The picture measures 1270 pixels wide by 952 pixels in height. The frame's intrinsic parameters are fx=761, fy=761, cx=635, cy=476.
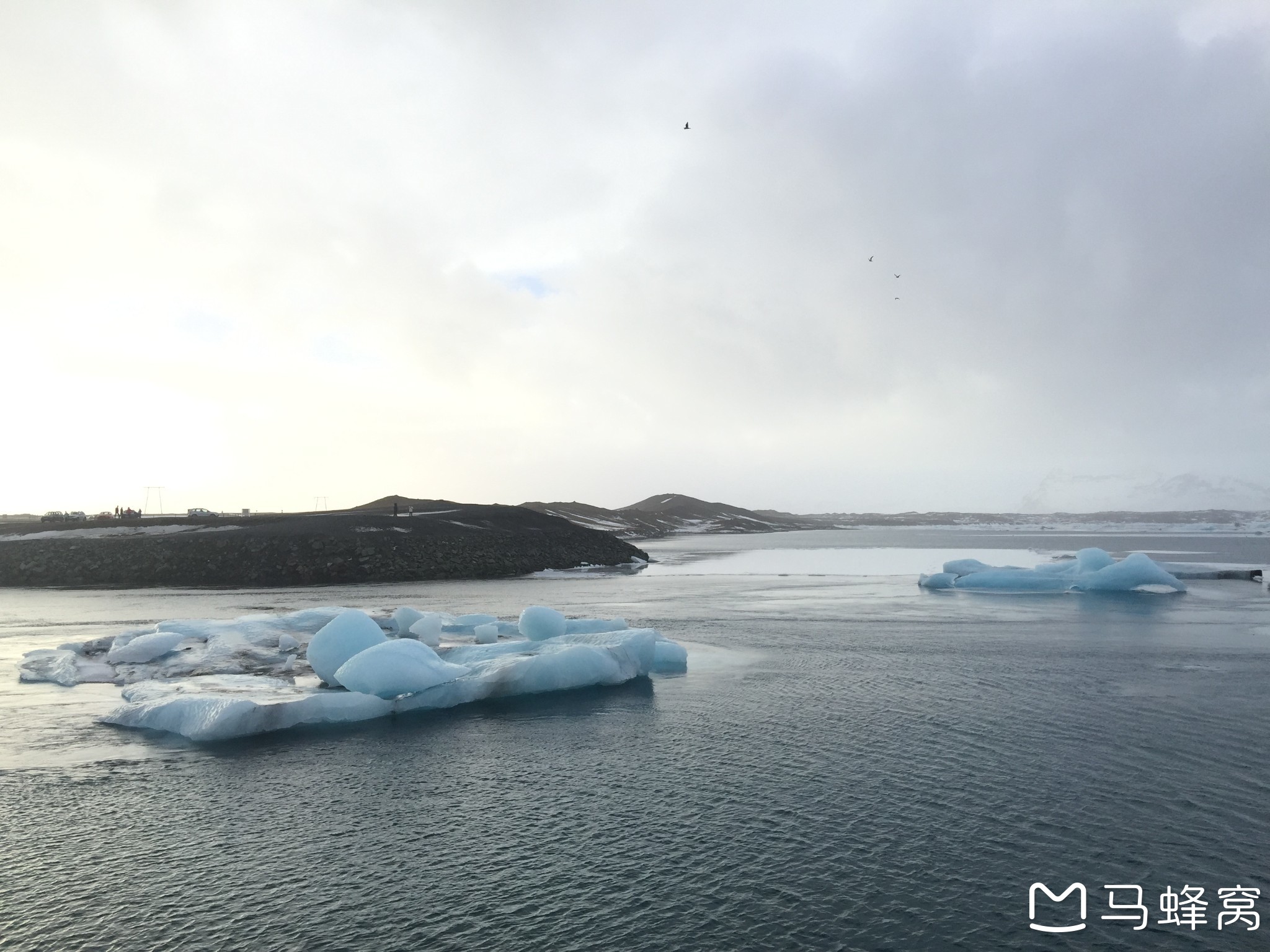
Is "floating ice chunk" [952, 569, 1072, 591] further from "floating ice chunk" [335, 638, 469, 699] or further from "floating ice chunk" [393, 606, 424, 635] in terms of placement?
"floating ice chunk" [335, 638, 469, 699]

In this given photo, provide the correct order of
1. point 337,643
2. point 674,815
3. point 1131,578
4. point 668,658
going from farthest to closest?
1. point 1131,578
2. point 668,658
3. point 337,643
4. point 674,815

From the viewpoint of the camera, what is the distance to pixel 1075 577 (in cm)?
4678

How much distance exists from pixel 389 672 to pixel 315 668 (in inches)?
135

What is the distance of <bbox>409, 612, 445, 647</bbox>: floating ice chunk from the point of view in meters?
26.7

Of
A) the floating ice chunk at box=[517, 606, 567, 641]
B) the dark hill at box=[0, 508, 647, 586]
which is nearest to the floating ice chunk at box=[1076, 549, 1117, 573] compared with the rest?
the floating ice chunk at box=[517, 606, 567, 641]

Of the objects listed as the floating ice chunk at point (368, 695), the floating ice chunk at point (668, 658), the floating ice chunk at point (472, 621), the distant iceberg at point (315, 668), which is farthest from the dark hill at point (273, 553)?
the floating ice chunk at point (668, 658)

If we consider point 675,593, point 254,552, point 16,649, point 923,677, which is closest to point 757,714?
point 923,677

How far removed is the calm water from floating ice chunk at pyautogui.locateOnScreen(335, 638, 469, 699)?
907 millimetres

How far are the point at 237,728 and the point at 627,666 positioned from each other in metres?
9.95

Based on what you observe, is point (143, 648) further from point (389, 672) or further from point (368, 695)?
point (389, 672)

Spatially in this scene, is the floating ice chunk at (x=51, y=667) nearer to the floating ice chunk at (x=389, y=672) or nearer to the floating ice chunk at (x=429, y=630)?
the floating ice chunk at (x=389, y=672)

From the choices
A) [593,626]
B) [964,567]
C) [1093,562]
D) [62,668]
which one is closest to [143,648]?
[62,668]

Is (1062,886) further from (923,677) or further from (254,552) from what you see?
(254,552)

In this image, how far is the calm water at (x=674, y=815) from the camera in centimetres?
875
